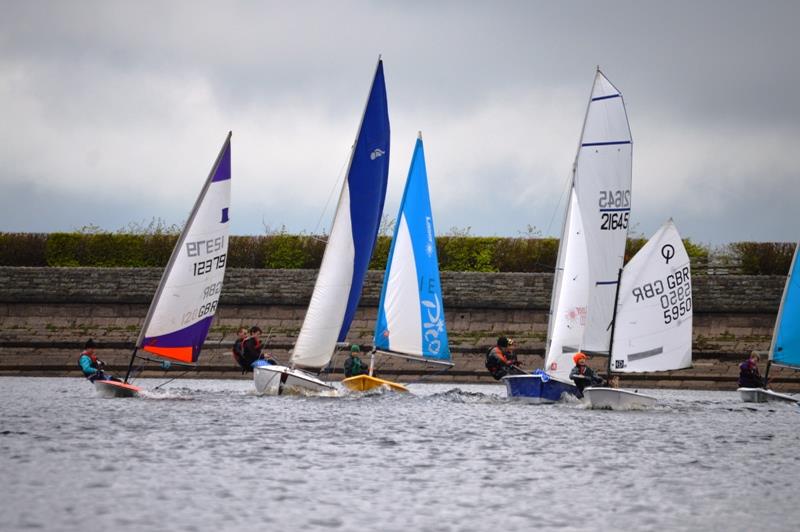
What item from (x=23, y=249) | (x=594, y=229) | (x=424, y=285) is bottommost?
(x=424, y=285)

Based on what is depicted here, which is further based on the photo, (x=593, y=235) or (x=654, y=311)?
(x=593, y=235)

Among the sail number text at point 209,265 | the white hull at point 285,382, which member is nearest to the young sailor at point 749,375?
the white hull at point 285,382

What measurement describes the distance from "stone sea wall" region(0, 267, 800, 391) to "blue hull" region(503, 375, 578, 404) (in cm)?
1383

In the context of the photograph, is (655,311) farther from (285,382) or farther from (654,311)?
(285,382)

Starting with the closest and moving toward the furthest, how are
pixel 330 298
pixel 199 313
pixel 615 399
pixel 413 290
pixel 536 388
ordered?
pixel 615 399 < pixel 199 313 < pixel 536 388 < pixel 330 298 < pixel 413 290

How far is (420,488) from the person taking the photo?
16.4 m

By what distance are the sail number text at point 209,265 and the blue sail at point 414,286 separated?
151 inches

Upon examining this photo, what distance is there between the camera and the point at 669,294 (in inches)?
1156

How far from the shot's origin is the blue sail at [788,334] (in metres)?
34.4

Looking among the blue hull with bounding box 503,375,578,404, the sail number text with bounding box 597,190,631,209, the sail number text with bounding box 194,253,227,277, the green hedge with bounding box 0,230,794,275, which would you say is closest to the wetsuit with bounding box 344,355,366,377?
the blue hull with bounding box 503,375,578,404

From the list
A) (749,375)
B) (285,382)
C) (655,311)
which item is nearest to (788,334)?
(749,375)

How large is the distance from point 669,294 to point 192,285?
10.3 metres

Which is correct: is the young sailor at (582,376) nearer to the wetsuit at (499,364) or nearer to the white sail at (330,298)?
the wetsuit at (499,364)

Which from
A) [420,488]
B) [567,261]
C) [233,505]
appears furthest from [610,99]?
[233,505]
